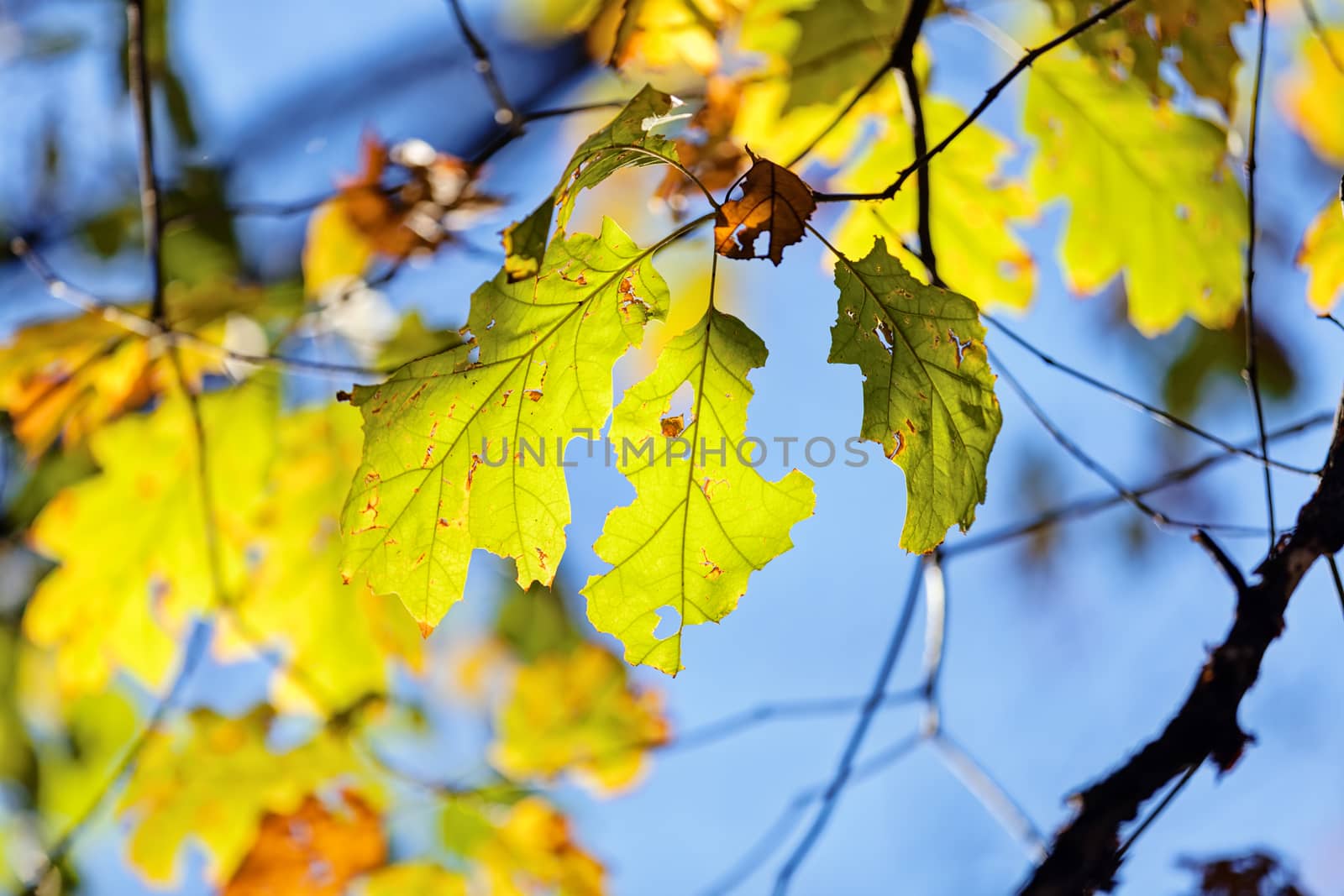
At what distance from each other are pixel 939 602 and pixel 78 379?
2.00 metres

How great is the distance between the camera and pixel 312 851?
2.07 metres

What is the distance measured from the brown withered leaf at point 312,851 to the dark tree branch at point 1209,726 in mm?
1783

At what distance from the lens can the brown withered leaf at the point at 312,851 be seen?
2002 mm

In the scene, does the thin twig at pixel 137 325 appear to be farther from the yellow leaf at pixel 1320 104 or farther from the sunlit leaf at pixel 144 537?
the yellow leaf at pixel 1320 104

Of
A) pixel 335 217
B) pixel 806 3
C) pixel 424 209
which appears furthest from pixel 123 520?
pixel 806 3

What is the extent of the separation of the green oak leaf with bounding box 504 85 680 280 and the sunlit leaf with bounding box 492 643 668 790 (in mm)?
2029

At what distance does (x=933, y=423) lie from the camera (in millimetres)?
898

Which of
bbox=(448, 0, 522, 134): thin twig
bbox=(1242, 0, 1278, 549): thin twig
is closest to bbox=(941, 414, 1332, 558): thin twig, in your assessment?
bbox=(1242, 0, 1278, 549): thin twig

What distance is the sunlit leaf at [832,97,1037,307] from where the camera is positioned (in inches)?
66.8

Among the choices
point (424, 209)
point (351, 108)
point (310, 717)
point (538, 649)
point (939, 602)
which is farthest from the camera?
point (538, 649)

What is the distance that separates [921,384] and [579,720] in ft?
7.06

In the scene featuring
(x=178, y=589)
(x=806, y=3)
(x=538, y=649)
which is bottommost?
(x=806, y=3)

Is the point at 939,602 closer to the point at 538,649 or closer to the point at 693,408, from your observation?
the point at 693,408

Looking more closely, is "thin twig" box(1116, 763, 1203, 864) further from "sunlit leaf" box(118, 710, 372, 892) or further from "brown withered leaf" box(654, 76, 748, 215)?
"sunlit leaf" box(118, 710, 372, 892)
